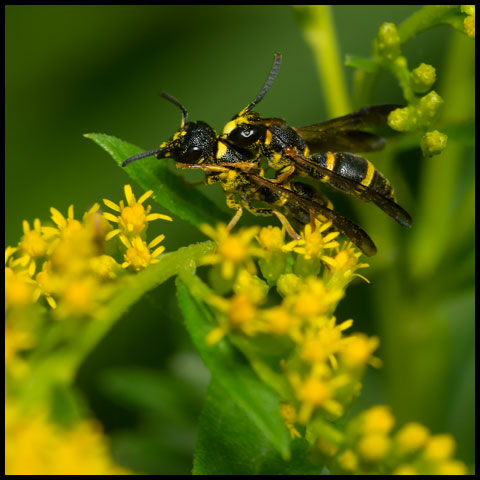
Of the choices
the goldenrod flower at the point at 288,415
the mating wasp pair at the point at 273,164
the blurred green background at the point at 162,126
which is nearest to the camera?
the goldenrod flower at the point at 288,415

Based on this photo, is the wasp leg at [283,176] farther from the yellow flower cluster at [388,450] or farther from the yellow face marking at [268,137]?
the yellow flower cluster at [388,450]

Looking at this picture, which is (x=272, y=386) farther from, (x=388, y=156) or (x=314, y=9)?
(x=314, y=9)

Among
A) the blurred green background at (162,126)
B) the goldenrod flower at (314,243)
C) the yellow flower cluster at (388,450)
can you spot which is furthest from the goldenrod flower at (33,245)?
the blurred green background at (162,126)

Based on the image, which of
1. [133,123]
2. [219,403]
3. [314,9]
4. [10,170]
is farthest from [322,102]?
[219,403]

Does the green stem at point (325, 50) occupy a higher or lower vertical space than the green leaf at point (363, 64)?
higher

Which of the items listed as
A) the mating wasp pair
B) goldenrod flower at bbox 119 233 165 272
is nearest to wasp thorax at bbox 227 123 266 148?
the mating wasp pair

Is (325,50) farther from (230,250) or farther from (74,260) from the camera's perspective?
(74,260)
